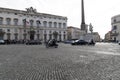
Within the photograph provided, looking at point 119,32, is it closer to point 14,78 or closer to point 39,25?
point 39,25

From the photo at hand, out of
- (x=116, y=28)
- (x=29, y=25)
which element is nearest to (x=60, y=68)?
(x=29, y=25)

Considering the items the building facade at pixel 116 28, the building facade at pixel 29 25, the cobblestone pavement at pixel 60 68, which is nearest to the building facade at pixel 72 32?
Answer: the building facade at pixel 29 25

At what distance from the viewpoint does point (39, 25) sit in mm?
73812

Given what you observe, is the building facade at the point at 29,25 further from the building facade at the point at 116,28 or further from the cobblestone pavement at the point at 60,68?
the cobblestone pavement at the point at 60,68

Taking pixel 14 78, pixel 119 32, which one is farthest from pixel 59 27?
pixel 14 78

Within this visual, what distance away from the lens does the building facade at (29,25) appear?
64.1 meters

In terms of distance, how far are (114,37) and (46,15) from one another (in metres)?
34.5

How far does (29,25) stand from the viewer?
70.6 metres

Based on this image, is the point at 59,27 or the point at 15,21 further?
the point at 59,27

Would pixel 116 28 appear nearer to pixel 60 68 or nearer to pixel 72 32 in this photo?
pixel 72 32

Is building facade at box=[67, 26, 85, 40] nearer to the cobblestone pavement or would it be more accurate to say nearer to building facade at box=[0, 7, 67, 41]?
building facade at box=[0, 7, 67, 41]

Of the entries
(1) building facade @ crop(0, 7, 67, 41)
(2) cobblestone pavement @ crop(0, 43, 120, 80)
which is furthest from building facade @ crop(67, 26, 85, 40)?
(2) cobblestone pavement @ crop(0, 43, 120, 80)

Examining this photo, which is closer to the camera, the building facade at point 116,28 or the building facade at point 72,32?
the building facade at point 116,28

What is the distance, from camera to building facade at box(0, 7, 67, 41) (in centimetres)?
6411
